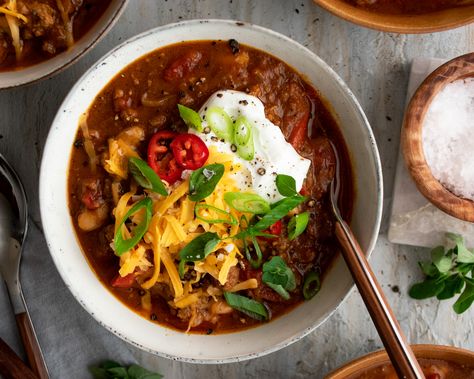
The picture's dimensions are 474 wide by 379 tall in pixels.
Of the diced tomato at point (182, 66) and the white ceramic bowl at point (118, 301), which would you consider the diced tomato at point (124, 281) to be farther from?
the diced tomato at point (182, 66)

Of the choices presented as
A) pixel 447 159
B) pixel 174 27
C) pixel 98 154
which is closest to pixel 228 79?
pixel 174 27

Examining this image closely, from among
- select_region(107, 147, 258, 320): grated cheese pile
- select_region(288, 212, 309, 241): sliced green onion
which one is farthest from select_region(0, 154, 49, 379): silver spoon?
select_region(288, 212, 309, 241): sliced green onion

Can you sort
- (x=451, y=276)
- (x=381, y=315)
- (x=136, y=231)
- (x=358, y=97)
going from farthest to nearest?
(x=358, y=97) < (x=451, y=276) < (x=136, y=231) < (x=381, y=315)

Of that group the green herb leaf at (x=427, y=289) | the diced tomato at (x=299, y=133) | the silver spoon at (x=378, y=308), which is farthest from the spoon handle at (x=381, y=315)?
the green herb leaf at (x=427, y=289)

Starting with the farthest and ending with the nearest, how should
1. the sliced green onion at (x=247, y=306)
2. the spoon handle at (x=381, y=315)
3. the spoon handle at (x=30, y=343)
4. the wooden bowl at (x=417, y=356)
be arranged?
1. the spoon handle at (x=30, y=343)
2. the wooden bowl at (x=417, y=356)
3. the sliced green onion at (x=247, y=306)
4. the spoon handle at (x=381, y=315)

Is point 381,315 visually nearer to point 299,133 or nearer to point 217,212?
point 217,212

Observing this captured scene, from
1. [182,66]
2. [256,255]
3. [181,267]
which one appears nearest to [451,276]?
[256,255]

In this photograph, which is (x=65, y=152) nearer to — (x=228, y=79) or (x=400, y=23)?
(x=228, y=79)
